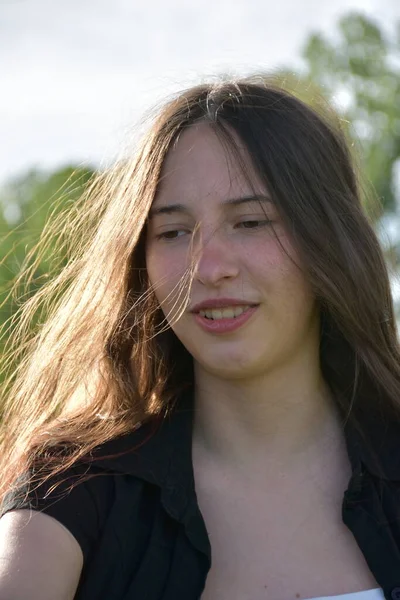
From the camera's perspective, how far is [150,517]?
7.58 feet

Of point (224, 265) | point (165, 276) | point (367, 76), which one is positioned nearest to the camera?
point (224, 265)

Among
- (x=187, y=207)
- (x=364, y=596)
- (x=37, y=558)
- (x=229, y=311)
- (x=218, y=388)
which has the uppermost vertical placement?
(x=187, y=207)

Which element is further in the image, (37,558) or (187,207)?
(187,207)

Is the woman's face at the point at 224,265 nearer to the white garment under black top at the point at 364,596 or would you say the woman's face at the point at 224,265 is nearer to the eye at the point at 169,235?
the eye at the point at 169,235

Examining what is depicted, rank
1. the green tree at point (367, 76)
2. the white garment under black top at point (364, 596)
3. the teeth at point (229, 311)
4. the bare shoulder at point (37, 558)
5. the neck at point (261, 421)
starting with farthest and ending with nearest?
the green tree at point (367, 76), the neck at point (261, 421), the teeth at point (229, 311), the white garment under black top at point (364, 596), the bare shoulder at point (37, 558)

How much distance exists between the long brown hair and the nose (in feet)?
0.57

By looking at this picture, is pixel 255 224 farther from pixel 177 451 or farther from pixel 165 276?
pixel 177 451

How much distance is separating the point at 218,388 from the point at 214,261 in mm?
375

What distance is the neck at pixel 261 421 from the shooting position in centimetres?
248

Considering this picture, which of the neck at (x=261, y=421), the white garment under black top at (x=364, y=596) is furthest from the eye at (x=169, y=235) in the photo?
the white garment under black top at (x=364, y=596)

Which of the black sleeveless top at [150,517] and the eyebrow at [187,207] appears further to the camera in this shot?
the eyebrow at [187,207]

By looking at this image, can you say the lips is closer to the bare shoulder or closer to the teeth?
the teeth

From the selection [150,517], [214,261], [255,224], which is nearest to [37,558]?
[150,517]

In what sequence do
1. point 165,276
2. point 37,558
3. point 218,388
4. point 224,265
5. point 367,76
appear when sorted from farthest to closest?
point 367,76
point 218,388
point 165,276
point 224,265
point 37,558
